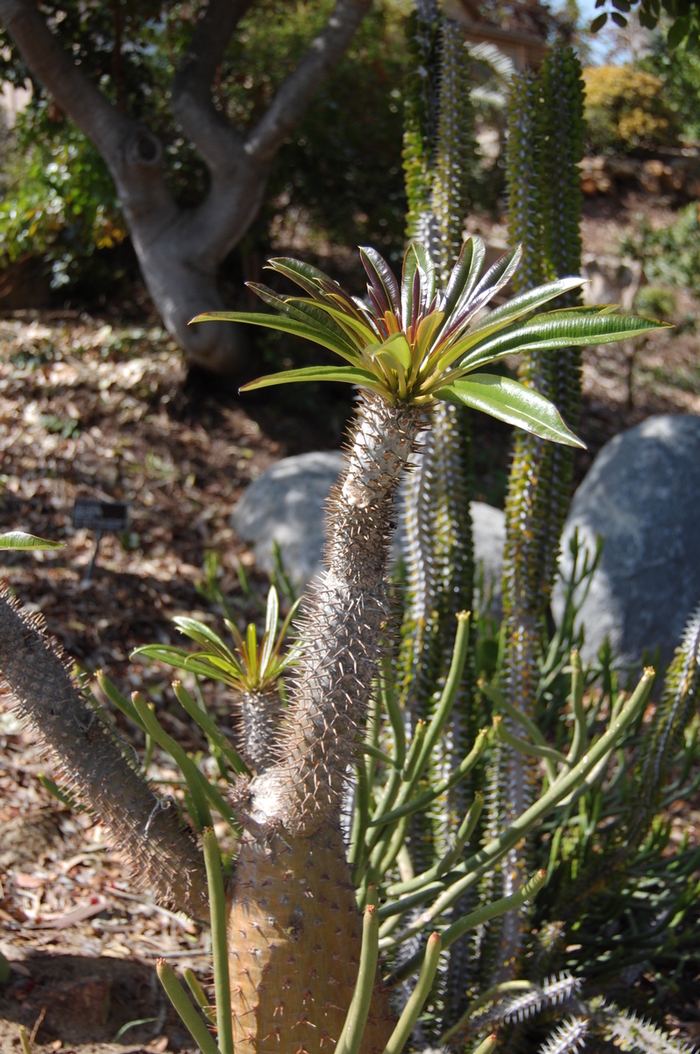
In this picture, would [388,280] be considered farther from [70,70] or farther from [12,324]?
[12,324]

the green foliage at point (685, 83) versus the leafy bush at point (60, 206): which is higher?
the green foliage at point (685, 83)

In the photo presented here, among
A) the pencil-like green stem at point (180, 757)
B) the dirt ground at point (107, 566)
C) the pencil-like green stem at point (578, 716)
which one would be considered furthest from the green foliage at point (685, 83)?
the pencil-like green stem at point (180, 757)

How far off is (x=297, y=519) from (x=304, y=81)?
9.40ft

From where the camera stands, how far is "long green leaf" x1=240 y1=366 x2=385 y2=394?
1.02 meters

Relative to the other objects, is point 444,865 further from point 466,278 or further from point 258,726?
point 466,278

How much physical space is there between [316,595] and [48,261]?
594cm

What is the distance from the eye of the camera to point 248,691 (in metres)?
1.52

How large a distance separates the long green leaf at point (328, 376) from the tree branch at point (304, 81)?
492cm

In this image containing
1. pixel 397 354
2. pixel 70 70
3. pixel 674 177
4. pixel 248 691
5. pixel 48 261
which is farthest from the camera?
pixel 674 177

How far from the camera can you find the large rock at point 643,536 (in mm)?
4688

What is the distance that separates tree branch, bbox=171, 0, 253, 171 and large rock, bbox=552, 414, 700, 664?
3232 millimetres

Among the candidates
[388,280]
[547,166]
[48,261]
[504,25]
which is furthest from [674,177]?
[388,280]

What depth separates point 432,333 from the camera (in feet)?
3.38

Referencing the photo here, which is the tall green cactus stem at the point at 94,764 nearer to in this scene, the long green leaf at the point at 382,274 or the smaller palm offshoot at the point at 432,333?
the smaller palm offshoot at the point at 432,333
